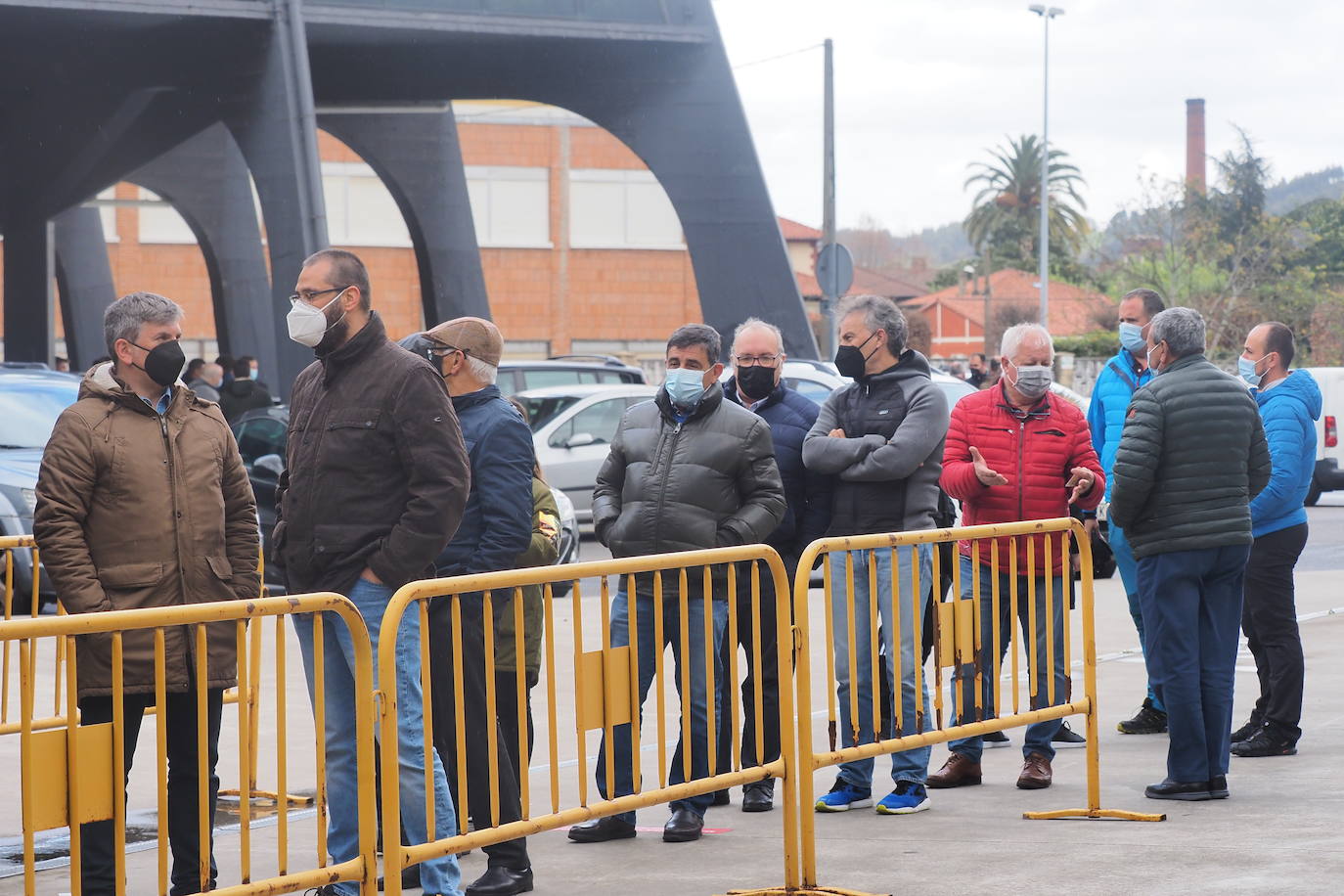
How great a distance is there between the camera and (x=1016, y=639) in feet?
22.6

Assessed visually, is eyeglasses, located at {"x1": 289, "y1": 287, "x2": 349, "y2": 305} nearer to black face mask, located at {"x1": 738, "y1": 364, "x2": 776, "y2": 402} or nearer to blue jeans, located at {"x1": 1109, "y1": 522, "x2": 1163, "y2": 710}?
black face mask, located at {"x1": 738, "y1": 364, "x2": 776, "y2": 402}

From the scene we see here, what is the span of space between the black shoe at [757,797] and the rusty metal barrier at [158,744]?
2.29m

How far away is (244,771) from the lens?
4.53 metres

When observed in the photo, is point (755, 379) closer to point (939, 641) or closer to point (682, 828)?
point (939, 641)

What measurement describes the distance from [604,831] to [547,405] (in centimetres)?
1188

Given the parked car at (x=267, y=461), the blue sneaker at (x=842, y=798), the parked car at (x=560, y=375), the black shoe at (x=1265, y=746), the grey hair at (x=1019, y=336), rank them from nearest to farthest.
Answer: the blue sneaker at (x=842, y=798), the grey hair at (x=1019, y=336), the black shoe at (x=1265, y=746), the parked car at (x=267, y=461), the parked car at (x=560, y=375)

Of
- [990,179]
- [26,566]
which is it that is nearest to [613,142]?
[990,179]

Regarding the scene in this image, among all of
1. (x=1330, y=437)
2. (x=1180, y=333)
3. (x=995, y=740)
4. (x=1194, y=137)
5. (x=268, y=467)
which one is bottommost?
(x=995, y=740)

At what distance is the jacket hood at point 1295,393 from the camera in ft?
26.2

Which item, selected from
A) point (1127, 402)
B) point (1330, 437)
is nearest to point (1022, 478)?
point (1127, 402)

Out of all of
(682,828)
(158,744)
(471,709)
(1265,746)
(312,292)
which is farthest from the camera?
(1265,746)

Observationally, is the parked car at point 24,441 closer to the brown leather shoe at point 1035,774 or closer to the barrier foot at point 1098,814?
the brown leather shoe at point 1035,774

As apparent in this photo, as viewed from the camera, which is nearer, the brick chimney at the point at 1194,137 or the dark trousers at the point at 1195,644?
the dark trousers at the point at 1195,644

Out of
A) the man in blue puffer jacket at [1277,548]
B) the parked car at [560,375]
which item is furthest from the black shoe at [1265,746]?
the parked car at [560,375]
